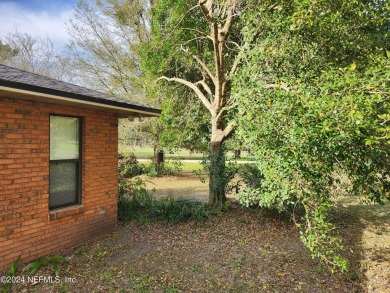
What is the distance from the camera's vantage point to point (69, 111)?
19.6ft

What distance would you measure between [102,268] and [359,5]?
7.36 metres

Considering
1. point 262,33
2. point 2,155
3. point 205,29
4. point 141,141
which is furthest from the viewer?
point 141,141

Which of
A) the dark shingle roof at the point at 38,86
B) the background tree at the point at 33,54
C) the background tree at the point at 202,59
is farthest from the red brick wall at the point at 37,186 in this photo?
the background tree at the point at 33,54

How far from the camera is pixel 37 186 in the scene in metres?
5.36

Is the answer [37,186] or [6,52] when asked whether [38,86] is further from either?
[6,52]

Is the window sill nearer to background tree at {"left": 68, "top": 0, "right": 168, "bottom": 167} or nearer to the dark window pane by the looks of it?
the dark window pane

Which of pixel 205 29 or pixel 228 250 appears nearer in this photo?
pixel 228 250

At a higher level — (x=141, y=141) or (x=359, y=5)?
(x=359, y=5)

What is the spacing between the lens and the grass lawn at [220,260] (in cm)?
470

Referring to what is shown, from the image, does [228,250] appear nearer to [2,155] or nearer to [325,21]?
[2,155]

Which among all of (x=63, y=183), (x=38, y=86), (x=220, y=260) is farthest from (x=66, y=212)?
(x=220, y=260)

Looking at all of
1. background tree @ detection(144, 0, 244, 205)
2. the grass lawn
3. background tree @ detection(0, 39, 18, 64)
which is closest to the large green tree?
the grass lawn

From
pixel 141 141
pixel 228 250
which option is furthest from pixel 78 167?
pixel 141 141

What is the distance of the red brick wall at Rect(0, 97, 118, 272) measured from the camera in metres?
4.86
